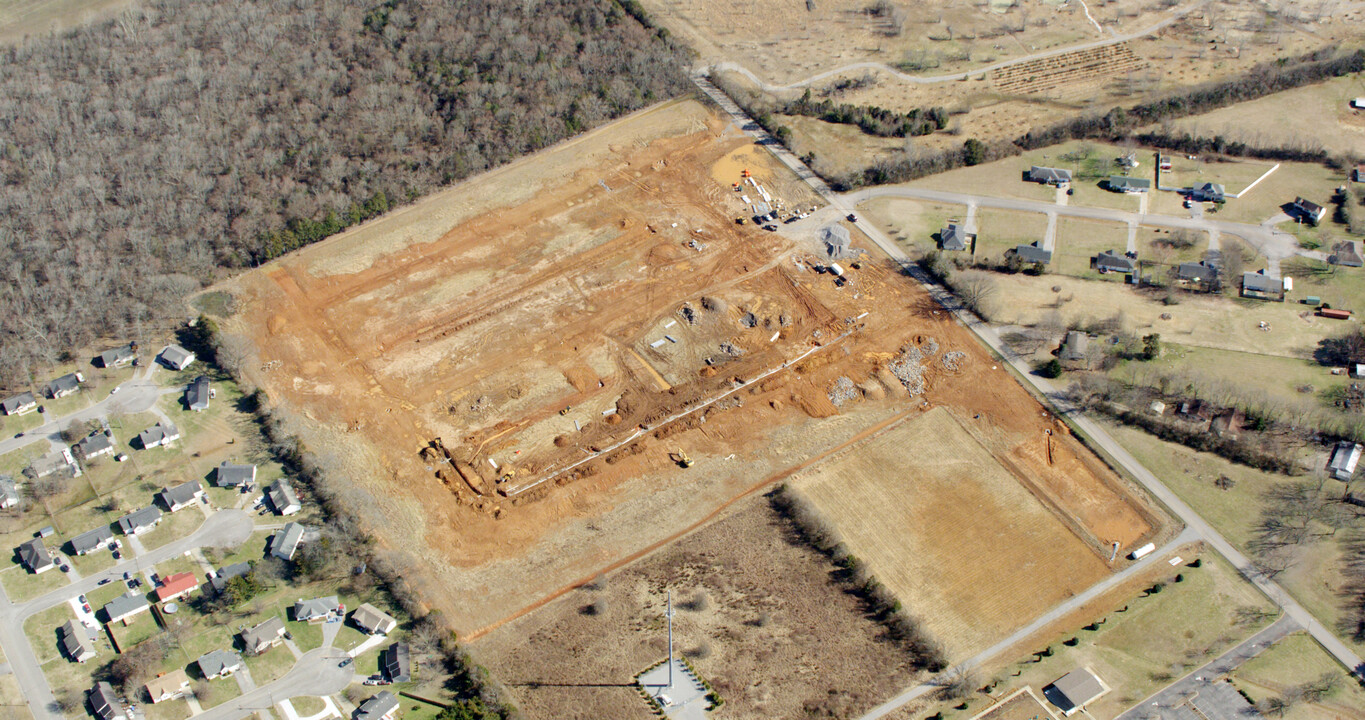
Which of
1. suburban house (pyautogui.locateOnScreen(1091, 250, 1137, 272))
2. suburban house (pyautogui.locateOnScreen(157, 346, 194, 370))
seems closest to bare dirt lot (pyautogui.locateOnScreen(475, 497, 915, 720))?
suburban house (pyautogui.locateOnScreen(157, 346, 194, 370))

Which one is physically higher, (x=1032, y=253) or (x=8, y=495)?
(x=1032, y=253)

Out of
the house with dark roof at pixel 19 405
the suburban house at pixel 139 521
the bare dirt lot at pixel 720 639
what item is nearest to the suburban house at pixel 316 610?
the bare dirt lot at pixel 720 639

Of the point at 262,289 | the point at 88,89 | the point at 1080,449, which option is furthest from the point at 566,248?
the point at 88,89

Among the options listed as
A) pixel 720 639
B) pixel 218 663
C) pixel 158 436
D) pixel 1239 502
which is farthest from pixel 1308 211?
pixel 158 436

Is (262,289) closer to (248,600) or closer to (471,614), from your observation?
(248,600)

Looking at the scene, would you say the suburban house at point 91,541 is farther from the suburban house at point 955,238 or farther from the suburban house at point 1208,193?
the suburban house at point 1208,193

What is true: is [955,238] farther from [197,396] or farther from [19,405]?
[19,405]

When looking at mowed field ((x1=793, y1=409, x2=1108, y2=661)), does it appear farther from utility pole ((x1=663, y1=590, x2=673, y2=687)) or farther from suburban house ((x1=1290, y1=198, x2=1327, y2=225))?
suburban house ((x1=1290, y1=198, x2=1327, y2=225))
